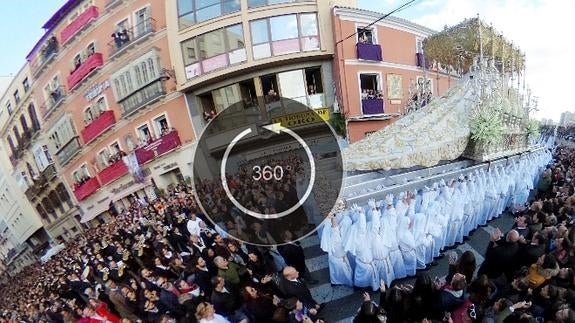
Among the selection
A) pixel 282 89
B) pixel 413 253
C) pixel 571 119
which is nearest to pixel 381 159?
pixel 413 253

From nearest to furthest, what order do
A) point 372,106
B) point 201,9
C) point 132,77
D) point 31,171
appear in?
point 201,9, point 132,77, point 31,171, point 372,106

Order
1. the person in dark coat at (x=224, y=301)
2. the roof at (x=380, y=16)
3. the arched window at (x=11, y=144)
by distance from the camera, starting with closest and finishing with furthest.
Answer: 1. the roof at (x=380, y=16)
2. the arched window at (x=11, y=144)
3. the person in dark coat at (x=224, y=301)

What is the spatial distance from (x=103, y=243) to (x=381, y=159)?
5270 mm

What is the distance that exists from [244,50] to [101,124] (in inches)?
61.9

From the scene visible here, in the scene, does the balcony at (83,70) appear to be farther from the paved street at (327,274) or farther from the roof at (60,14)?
A: the paved street at (327,274)

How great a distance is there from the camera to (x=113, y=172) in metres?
3.43

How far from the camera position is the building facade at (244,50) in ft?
10.0

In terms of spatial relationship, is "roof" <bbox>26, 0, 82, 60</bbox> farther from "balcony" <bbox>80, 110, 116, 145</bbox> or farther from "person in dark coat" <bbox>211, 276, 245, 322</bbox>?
"person in dark coat" <bbox>211, 276, 245, 322</bbox>

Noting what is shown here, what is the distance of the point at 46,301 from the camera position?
280 inches

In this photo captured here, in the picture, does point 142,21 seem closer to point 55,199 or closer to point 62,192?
point 62,192

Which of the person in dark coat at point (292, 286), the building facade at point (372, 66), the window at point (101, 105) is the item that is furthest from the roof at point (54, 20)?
the person in dark coat at point (292, 286)

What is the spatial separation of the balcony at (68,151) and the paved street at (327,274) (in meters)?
3.96

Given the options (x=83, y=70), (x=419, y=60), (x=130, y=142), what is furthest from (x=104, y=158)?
(x=419, y=60)

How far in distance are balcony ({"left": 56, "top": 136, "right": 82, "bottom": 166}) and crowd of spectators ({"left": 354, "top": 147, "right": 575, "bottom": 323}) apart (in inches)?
130
